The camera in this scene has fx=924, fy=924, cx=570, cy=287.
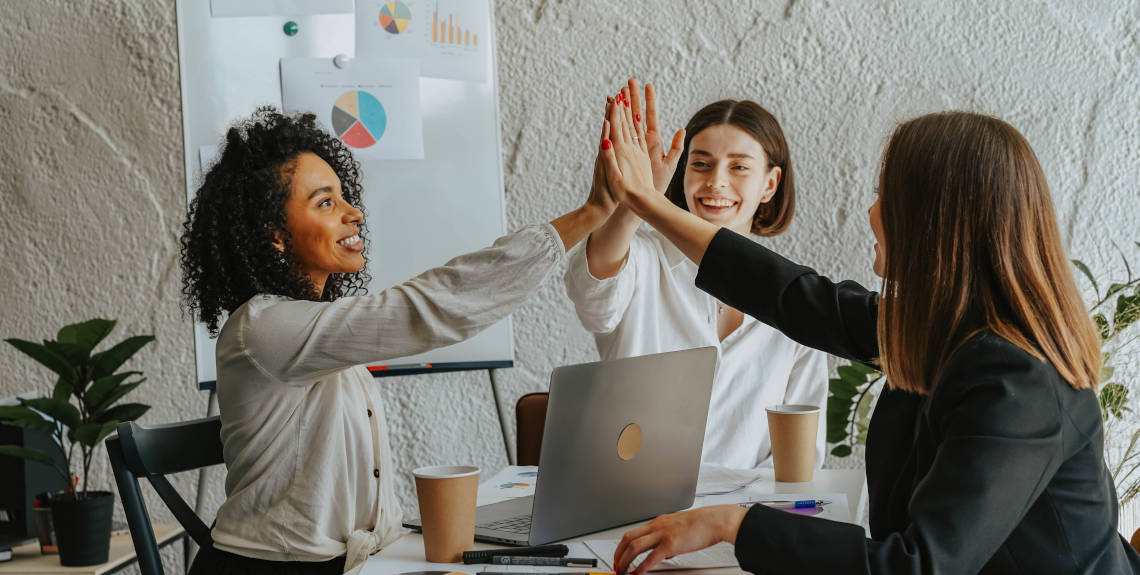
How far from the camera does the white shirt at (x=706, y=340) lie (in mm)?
1774

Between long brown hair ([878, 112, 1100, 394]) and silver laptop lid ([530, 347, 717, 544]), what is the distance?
0.97 ft

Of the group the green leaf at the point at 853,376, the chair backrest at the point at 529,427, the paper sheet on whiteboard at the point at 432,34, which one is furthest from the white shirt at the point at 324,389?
the green leaf at the point at 853,376

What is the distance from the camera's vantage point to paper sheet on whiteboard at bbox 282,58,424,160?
2.26m

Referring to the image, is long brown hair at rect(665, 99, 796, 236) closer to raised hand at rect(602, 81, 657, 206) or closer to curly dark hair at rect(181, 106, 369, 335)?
raised hand at rect(602, 81, 657, 206)

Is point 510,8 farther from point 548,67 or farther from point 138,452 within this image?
point 138,452

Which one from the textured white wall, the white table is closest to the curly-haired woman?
the white table

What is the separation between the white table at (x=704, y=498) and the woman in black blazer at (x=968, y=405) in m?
0.12

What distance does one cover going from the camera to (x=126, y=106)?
2676mm

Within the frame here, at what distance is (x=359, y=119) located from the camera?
2.30m

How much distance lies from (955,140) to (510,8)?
198 centimetres

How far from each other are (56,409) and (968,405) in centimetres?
178

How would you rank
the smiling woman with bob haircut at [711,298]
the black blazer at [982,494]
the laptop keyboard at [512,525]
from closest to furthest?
the black blazer at [982,494] < the laptop keyboard at [512,525] < the smiling woman with bob haircut at [711,298]

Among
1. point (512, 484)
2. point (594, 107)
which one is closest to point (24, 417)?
point (512, 484)

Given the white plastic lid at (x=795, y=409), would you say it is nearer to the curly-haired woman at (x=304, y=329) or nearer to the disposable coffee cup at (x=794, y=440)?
the disposable coffee cup at (x=794, y=440)
